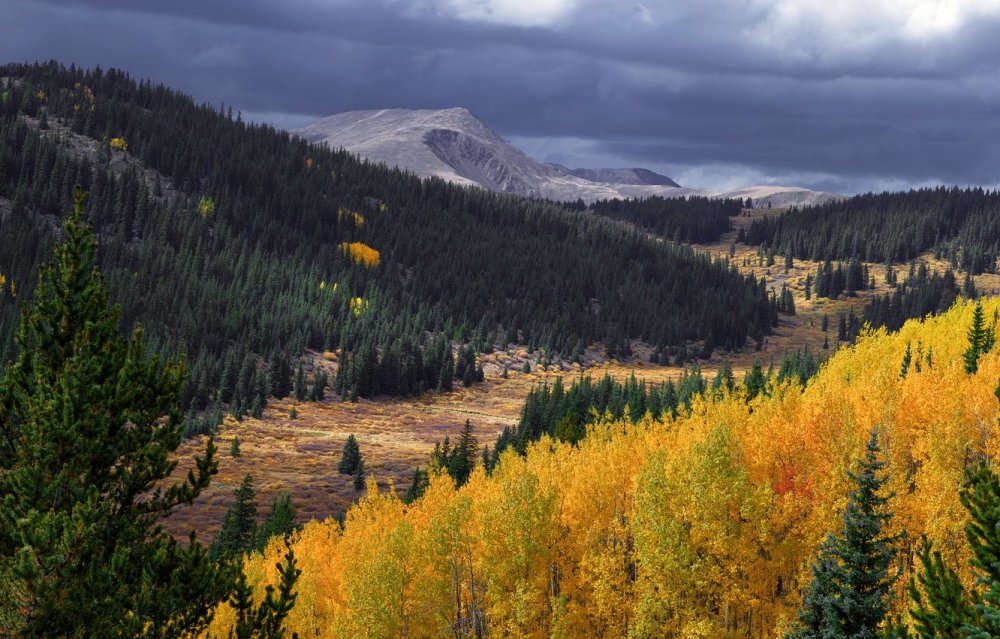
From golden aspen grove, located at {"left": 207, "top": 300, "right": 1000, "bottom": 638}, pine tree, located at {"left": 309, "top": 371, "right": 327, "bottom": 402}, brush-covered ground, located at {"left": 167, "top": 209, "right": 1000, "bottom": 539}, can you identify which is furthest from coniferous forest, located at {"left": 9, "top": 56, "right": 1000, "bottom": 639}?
pine tree, located at {"left": 309, "top": 371, "right": 327, "bottom": 402}

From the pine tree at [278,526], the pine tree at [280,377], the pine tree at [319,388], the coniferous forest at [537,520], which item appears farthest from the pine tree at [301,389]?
the pine tree at [278,526]

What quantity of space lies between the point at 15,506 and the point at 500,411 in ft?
600

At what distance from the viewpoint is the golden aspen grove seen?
49531mm

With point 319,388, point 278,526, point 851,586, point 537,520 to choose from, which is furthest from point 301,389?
point 851,586

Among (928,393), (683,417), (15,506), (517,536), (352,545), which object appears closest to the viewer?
(15,506)

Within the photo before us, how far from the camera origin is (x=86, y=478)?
18.3m

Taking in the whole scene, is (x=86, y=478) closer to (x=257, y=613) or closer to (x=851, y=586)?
(x=257, y=613)

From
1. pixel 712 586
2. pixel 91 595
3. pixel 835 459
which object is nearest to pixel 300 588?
pixel 712 586

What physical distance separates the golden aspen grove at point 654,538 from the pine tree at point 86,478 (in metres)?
32.7

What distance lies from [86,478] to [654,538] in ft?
120

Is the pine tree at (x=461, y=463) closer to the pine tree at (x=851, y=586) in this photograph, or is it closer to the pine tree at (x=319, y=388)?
the pine tree at (x=319, y=388)

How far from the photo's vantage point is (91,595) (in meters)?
17.2

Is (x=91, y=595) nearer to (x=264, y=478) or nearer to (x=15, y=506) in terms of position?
(x=15, y=506)

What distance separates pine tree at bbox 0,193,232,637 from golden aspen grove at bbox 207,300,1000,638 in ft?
107
